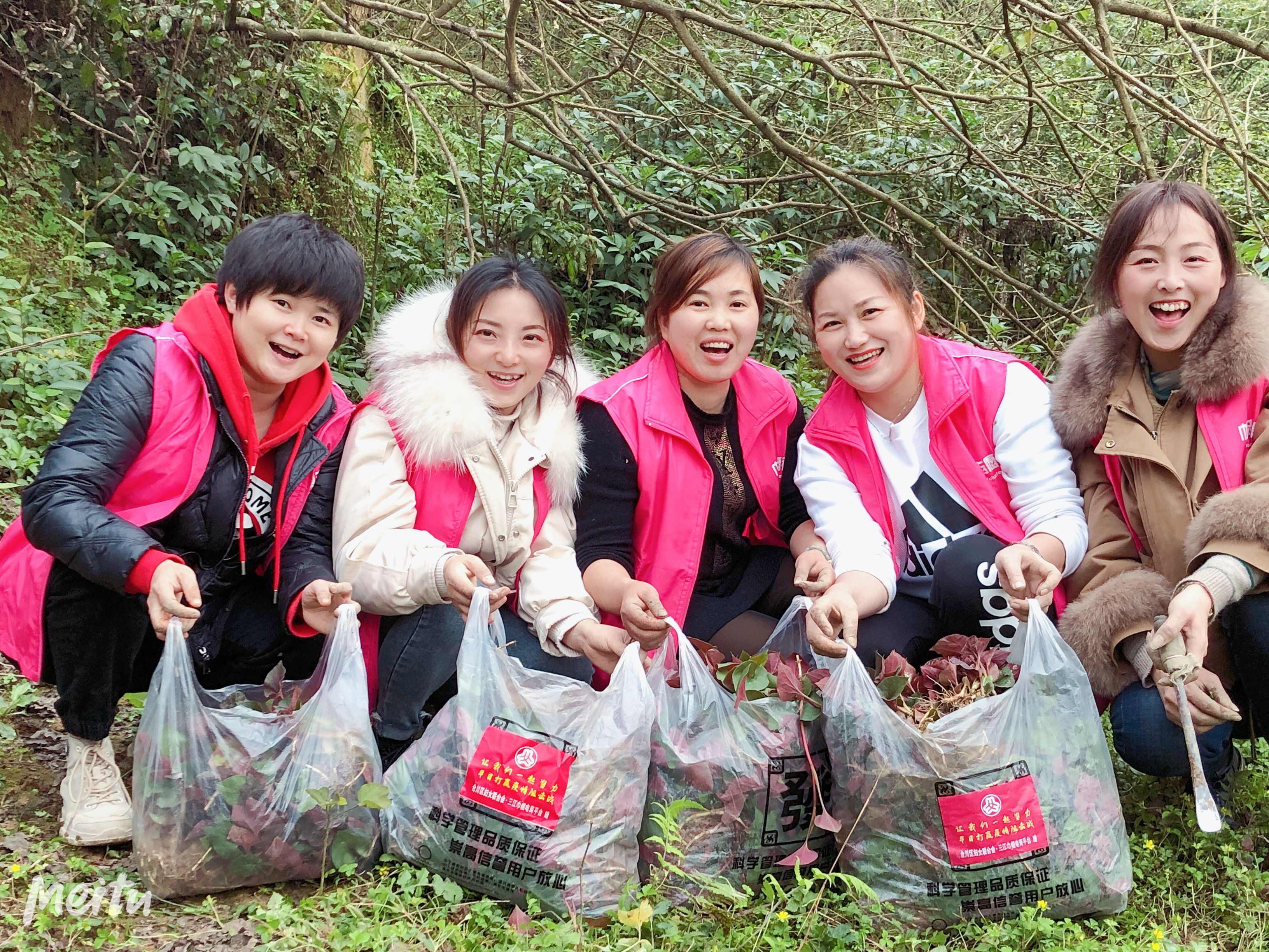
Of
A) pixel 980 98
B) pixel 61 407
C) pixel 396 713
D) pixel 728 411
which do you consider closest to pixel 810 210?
pixel 980 98

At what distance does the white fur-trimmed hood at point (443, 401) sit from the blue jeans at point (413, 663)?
0.34 metres

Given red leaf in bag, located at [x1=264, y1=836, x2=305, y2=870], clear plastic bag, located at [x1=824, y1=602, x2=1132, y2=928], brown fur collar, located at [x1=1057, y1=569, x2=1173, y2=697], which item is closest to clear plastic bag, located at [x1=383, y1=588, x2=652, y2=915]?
red leaf in bag, located at [x1=264, y1=836, x2=305, y2=870]

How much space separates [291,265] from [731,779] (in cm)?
134

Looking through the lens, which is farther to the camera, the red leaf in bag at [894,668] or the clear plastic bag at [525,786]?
the red leaf in bag at [894,668]

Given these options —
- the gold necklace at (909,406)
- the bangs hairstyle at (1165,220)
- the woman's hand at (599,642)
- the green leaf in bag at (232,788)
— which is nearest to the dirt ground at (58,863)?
the green leaf in bag at (232,788)

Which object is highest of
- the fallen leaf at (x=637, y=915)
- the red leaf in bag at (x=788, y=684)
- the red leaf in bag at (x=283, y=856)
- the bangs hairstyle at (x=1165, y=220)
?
the bangs hairstyle at (x=1165, y=220)

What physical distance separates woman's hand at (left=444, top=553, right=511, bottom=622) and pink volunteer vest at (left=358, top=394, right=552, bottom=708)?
17cm

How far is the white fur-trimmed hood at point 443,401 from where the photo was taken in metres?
2.25

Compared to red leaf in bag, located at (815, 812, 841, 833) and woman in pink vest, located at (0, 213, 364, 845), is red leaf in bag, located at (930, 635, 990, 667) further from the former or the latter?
woman in pink vest, located at (0, 213, 364, 845)

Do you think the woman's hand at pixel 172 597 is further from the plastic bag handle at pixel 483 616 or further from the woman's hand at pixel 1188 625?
the woman's hand at pixel 1188 625

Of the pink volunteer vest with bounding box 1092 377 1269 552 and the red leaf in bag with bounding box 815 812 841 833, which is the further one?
the pink volunteer vest with bounding box 1092 377 1269 552

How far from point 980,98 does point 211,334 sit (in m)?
2.44

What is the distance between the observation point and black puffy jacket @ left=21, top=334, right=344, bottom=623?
189 cm

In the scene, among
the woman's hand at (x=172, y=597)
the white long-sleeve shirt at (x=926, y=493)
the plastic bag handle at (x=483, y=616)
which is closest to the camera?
the woman's hand at (x=172, y=597)
